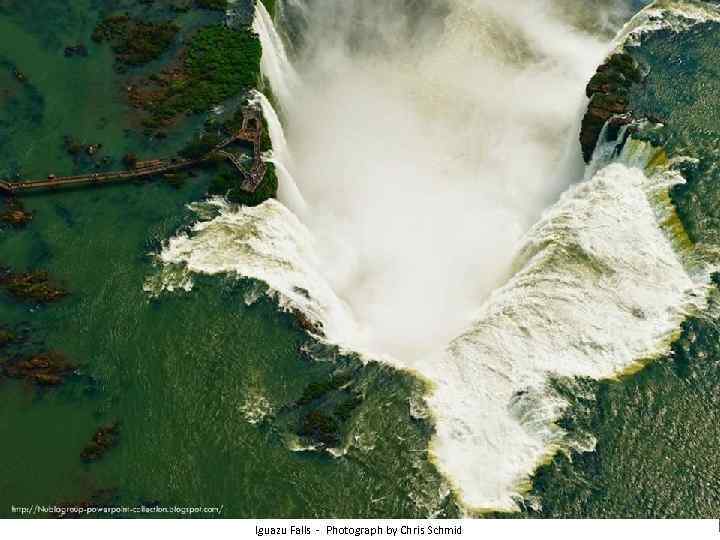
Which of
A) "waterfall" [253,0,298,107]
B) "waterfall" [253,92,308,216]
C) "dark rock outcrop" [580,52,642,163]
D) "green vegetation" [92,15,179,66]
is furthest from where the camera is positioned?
"waterfall" [253,0,298,107]

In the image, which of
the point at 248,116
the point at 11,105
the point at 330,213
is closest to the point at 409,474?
the point at 330,213

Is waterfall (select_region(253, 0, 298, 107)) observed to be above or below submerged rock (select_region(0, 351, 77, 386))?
above

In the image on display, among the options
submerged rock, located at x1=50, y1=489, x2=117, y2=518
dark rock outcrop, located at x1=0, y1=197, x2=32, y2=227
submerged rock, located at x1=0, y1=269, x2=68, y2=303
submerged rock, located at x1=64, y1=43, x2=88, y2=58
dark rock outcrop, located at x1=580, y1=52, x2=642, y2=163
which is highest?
dark rock outcrop, located at x1=580, y1=52, x2=642, y2=163

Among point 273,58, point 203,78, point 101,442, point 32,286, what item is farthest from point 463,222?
point 32,286

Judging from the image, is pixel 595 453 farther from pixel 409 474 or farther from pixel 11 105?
pixel 11 105

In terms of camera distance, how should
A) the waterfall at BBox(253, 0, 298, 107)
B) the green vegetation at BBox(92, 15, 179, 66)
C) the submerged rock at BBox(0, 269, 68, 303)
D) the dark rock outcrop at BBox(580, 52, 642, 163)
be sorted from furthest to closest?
the waterfall at BBox(253, 0, 298, 107) → the green vegetation at BBox(92, 15, 179, 66) → the dark rock outcrop at BBox(580, 52, 642, 163) → the submerged rock at BBox(0, 269, 68, 303)

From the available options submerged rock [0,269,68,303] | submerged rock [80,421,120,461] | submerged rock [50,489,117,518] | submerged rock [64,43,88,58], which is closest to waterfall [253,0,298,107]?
submerged rock [64,43,88,58]
